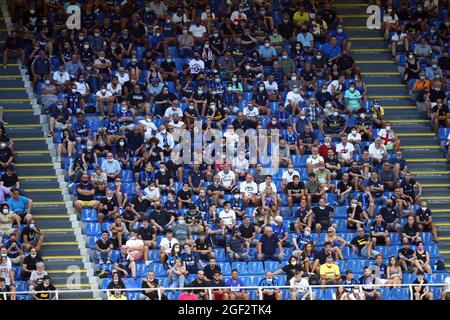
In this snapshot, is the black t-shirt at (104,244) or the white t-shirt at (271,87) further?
the white t-shirt at (271,87)

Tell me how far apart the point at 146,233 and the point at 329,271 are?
378cm

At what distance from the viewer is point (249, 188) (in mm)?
31266

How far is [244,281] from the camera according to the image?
29.3 m

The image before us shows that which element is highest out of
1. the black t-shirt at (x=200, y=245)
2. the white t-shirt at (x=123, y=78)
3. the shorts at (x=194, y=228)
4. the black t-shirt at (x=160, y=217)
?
the white t-shirt at (x=123, y=78)

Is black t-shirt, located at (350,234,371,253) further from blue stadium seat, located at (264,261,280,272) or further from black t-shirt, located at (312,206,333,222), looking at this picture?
blue stadium seat, located at (264,261,280,272)

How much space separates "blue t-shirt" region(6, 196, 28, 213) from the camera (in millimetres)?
30203

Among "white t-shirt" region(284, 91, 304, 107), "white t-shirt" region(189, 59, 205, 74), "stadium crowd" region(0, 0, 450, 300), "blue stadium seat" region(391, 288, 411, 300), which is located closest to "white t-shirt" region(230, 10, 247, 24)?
"stadium crowd" region(0, 0, 450, 300)

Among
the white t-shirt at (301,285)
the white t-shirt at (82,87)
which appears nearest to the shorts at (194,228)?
the white t-shirt at (301,285)

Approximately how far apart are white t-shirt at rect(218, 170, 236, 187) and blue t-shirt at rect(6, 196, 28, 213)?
4172 mm

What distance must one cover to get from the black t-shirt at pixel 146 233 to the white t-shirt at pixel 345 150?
194 inches

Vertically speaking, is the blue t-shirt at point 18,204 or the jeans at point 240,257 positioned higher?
the blue t-shirt at point 18,204

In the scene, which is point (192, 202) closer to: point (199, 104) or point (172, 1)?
point (199, 104)

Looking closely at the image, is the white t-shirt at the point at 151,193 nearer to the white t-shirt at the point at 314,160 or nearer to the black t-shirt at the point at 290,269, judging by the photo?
the black t-shirt at the point at 290,269

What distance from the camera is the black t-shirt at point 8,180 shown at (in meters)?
30.7
